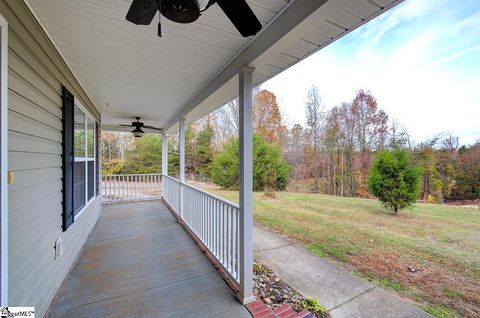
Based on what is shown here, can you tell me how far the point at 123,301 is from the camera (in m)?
2.12

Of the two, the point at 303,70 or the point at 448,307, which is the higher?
the point at 303,70

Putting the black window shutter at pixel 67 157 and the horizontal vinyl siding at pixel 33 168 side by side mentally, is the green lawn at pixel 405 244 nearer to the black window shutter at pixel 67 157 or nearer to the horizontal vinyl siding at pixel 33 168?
the horizontal vinyl siding at pixel 33 168

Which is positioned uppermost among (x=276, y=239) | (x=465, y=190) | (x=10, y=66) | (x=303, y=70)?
(x=303, y=70)

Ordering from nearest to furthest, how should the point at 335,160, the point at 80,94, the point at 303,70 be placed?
1. the point at 80,94
2. the point at 335,160
3. the point at 303,70

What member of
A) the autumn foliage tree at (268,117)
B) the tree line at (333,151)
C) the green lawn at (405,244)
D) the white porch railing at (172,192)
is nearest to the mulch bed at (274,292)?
the green lawn at (405,244)

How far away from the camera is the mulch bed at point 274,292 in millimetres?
2084

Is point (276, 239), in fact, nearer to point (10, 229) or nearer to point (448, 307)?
point (448, 307)

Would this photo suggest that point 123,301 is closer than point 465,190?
Yes

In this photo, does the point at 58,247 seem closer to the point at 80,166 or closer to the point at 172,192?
the point at 80,166

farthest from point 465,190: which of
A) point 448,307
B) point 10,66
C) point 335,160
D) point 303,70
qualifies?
point 10,66

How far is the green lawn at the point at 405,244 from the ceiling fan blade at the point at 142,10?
334cm

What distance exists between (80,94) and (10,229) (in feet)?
Result: 8.65

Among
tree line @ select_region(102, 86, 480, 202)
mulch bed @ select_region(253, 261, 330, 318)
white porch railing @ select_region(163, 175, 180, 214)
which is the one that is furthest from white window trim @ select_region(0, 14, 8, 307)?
tree line @ select_region(102, 86, 480, 202)

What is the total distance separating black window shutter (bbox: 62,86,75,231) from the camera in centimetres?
243
